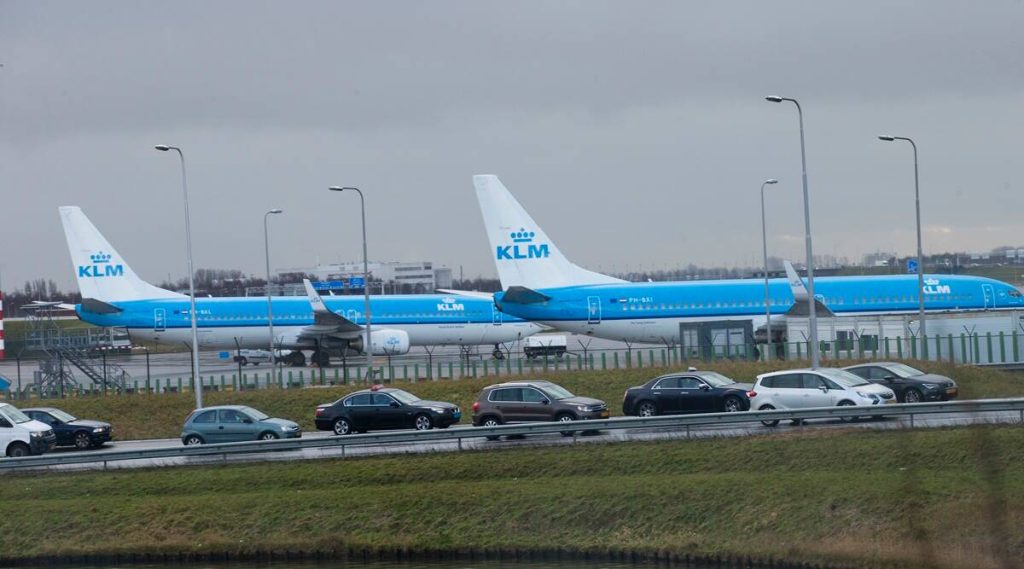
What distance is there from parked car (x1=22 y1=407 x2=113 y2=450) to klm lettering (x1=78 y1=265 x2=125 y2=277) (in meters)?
35.4

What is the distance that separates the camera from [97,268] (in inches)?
2884

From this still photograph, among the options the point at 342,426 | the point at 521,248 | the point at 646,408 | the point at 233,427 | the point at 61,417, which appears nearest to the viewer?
the point at 646,408

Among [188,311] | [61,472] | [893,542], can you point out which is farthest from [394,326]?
[893,542]

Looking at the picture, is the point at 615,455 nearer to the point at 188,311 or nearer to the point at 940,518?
the point at 940,518

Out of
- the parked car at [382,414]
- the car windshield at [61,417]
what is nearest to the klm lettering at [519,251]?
the parked car at [382,414]

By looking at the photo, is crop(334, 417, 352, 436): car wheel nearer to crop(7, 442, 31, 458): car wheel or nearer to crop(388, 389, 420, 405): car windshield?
crop(388, 389, 420, 405): car windshield

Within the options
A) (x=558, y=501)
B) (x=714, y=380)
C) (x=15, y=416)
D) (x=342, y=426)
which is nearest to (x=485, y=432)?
(x=558, y=501)

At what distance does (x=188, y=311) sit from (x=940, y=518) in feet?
191

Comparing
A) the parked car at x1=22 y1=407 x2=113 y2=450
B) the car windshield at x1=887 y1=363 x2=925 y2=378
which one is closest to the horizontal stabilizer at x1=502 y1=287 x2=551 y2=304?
the parked car at x1=22 y1=407 x2=113 y2=450

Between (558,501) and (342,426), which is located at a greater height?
(342,426)

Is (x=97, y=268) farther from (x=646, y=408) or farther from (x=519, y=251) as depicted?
(x=646, y=408)

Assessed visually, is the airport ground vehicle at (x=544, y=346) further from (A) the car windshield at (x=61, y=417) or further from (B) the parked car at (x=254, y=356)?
(A) the car windshield at (x=61, y=417)

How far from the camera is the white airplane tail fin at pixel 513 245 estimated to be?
203 ft

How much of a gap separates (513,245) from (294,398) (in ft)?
60.9
